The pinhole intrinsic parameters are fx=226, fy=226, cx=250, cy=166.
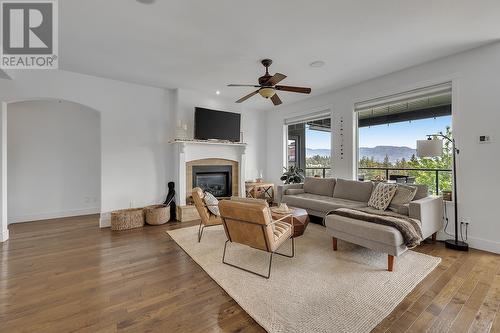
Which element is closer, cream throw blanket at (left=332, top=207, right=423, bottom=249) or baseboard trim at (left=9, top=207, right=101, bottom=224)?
cream throw blanket at (left=332, top=207, right=423, bottom=249)

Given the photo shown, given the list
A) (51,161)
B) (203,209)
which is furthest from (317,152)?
(51,161)

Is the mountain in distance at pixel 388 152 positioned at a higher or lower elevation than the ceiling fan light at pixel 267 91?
lower

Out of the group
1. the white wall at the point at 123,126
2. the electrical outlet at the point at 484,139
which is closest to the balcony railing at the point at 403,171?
the electrical outlet at the point at 484,139

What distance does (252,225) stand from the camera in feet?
8.23

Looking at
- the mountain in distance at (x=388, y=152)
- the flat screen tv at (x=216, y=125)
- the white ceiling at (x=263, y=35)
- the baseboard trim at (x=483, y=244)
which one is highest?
the white ceiling at (x=263, y=35)

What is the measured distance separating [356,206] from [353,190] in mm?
608

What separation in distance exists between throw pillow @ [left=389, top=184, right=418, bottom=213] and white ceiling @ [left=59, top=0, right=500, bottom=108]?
2051mm

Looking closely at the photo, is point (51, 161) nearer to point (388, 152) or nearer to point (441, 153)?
point (388, 152)

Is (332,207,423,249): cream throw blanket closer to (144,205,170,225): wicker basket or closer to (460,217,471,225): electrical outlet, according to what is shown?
(460,217,471,225): electrical outlet

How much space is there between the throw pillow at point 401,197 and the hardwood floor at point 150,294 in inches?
26.0

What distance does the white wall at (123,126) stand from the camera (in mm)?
4000

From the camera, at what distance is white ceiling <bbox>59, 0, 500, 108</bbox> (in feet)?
7.75

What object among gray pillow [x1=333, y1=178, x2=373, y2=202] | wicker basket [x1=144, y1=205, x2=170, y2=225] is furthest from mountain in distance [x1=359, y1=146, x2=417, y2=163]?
wicker basket [x1=144, y1=205, x2=170, y2=225]

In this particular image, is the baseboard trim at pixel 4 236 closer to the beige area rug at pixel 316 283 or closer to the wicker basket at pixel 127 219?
the wicker basket at pixel 127 219
